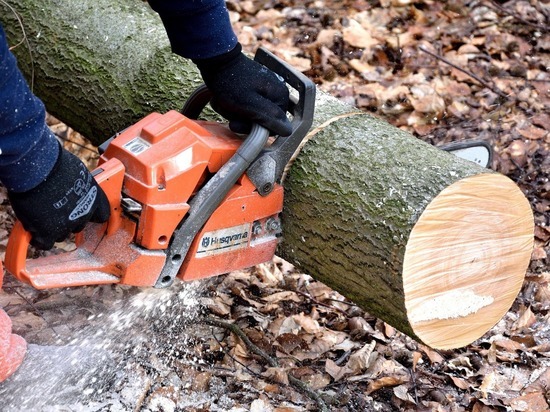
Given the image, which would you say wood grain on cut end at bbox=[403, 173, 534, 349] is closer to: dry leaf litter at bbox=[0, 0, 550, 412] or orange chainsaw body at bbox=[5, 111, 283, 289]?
dry leaf litter at bbox=[0, 0, 550, 412]

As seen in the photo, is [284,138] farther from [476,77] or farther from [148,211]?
[476,77]

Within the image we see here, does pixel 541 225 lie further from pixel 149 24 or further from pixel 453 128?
pixel 149 24

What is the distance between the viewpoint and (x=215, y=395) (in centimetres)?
308

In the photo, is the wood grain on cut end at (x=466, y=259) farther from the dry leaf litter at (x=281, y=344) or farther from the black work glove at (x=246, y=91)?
the black work glove at (x=246, y=91)

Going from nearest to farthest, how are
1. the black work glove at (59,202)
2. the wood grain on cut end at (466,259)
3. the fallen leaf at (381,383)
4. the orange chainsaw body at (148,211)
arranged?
1. the black work glove at (59,202)
2. the orange chainsaw body at (148,211)
3. the wood grain on cut end at (466,259)
4. the fallen leaf at (381,383)

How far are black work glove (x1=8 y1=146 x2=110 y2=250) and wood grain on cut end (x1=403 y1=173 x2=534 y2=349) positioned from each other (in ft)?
3.82

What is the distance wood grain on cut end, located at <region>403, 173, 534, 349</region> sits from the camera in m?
2.70

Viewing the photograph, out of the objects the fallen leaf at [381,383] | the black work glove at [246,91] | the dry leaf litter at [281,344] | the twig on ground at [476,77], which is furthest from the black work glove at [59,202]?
the twig on ground at [476,77]

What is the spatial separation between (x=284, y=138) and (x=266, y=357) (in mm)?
1050

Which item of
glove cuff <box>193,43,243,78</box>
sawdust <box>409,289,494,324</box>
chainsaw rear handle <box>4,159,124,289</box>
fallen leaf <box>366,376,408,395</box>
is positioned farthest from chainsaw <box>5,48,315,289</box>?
fallen leaf <box>366,376,408,395</box>

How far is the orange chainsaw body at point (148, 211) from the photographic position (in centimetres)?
256

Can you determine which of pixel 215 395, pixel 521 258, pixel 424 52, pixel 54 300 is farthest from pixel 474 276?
pixel 424 52

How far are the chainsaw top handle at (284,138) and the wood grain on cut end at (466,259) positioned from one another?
1.95 ft

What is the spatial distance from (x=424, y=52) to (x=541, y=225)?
1932 millimetres
